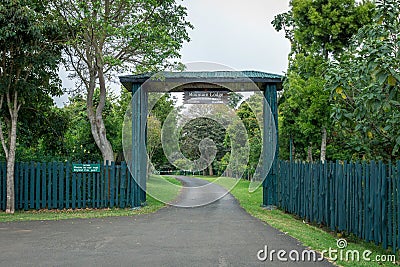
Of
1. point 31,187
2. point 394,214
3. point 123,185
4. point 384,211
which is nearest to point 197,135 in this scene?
point 123,185

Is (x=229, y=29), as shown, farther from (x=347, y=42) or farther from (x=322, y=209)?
(x=322, y=209)

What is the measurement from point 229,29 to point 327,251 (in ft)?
30.6

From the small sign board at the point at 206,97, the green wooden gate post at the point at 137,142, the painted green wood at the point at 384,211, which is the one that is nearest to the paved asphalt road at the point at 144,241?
the painted green wood at the point at 384,211

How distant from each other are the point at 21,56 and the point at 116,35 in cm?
306

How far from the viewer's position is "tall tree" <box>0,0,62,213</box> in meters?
12.6

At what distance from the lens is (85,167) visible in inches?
587

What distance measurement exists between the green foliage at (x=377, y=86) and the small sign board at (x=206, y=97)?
3.73 metres

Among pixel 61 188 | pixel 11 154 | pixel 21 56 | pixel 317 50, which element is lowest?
pixel 61 188

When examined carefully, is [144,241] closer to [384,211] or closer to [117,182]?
[384,211]

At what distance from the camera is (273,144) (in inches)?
590

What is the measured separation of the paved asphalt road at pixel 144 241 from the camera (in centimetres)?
688

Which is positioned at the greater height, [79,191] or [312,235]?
[79,191]

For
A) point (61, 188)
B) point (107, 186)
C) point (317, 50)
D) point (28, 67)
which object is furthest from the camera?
point (317, 50)

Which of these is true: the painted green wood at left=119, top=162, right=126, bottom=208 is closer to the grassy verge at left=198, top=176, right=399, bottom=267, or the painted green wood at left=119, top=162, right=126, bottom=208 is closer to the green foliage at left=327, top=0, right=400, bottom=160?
the grassy verge at left=198, top=176, right=399, bottom=267
